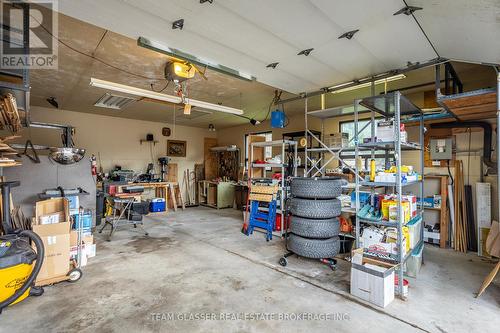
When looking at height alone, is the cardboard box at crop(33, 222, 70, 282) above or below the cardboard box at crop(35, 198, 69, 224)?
below

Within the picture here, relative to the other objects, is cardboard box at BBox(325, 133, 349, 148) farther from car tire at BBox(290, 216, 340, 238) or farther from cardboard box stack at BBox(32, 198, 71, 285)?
cardboard box stack at BBox(32, 198, 71, 285)

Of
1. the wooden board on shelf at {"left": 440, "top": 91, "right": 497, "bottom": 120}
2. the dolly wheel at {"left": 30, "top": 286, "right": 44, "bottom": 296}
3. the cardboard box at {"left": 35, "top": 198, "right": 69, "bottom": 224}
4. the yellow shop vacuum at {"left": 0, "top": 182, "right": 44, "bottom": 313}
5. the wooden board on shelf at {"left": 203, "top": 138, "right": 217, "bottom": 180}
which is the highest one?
the wooden board on shelf at {"left": 440, "top": 91, "right": 497, "bottom": 120}

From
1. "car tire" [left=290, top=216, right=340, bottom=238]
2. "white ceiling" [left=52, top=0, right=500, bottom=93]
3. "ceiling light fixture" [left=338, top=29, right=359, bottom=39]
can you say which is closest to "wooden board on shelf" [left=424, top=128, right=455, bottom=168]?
"white ceiling" [left=52, top=0, right=500, bottom=93]

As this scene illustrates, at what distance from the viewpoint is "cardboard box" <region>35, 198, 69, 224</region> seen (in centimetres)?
298

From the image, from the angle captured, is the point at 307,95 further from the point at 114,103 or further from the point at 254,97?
the point at 114,103

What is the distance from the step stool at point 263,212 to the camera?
178 inches

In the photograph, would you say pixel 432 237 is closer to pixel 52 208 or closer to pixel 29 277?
pixel 29 277

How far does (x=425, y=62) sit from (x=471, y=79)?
6.27 ft

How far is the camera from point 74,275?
9.31 ft

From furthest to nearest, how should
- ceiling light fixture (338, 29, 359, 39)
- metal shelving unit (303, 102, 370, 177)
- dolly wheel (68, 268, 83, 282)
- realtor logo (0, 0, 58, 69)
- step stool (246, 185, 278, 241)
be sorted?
step stool (246, 185, 278, 241), metal shelving unit (303, 102, 370, 177), dolly wheel (68, 268, 83, 282), ceiling light fixture (338, 29, 359, 39), realtor logo (0, 0, 58, 69)

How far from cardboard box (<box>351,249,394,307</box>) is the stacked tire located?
63 centimetres

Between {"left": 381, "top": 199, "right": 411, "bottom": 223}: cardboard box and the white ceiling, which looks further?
{"left": 381, "top": 199, "right": 411, "bottom": 223}: cardboard box

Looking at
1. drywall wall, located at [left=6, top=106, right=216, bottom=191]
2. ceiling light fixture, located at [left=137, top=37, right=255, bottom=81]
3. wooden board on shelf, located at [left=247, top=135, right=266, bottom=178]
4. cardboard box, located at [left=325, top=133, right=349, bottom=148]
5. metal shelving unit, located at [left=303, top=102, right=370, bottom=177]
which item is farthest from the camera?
drywall wall, located at [left=6, top=106, right=216, bottom=191]

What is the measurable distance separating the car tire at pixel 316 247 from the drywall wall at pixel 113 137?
20.0 feet
